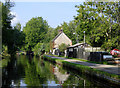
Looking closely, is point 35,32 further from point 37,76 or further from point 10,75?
point 37,76

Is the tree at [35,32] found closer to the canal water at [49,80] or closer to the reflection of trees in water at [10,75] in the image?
the reflection of trees in water at [10,75]

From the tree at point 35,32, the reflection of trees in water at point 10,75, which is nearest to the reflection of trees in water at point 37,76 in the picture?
the reflection of trees in water at point 10,75

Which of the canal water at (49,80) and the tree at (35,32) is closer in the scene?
the canal water at (49,80)

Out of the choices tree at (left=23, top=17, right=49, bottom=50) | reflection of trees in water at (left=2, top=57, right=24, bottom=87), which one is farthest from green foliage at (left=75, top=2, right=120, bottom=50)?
tree at (left=23, top=17, right=49, bottom=50)

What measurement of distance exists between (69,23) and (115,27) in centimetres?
9056

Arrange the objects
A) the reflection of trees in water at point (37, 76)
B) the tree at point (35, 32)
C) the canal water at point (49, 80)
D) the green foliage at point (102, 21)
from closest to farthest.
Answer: the canal water at point (49, 80), the reflection of trees in water at point (37, 76), the green foliage at point (102, 21), the tree at point (35, 32)

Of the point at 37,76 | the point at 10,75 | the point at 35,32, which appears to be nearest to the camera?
the point at 37,76

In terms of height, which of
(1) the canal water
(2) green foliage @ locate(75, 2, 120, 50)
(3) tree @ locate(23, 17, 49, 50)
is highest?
(3) tree @ locate(23, 17, 49, 50)

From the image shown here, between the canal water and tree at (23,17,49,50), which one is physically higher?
tree at (23,17,49,50)

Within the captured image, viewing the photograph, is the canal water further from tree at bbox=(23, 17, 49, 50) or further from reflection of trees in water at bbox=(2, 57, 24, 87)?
tree at bbox=(23, 17, 49, 50)

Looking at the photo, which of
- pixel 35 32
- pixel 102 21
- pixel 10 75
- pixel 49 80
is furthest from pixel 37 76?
pixel 35 32

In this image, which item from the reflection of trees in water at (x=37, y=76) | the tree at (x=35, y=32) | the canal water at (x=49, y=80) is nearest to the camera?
the canal water at (x=49, y=80)

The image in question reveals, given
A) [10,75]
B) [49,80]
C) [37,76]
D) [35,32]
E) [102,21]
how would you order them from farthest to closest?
[35,32], [102,21], [10,75], [37,76], [49,80]

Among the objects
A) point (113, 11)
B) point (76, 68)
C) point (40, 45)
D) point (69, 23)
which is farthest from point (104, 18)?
point (69, 23)
